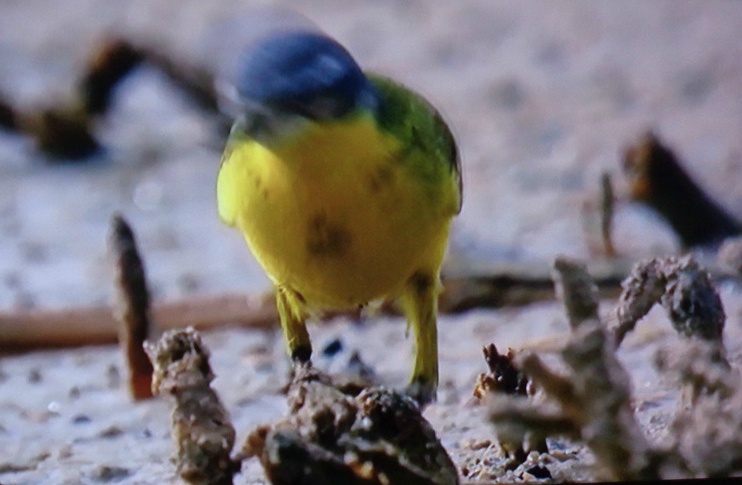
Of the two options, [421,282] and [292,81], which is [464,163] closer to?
[421,282]

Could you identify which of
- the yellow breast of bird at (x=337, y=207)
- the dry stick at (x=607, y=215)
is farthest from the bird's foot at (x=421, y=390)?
the dry stick at (x=607, y=215)

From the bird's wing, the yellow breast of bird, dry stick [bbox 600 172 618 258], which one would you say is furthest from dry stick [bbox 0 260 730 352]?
the yellow breast of bird

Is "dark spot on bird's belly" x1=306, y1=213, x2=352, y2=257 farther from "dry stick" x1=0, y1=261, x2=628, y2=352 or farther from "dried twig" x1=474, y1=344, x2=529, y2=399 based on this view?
"dry stick" x1=0, y1=261, x2=628, y2=352

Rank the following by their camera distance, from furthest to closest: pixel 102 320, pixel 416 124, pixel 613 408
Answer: pixel 102 320, pixel 416 124, pixel 613 408

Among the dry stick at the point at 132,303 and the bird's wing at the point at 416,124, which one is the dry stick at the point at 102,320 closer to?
the dry stick at the point at 132,303

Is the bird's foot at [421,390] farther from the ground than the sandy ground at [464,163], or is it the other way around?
the sandy ground at [464,163]

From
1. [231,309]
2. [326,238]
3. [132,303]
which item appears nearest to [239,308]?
[231,309]
